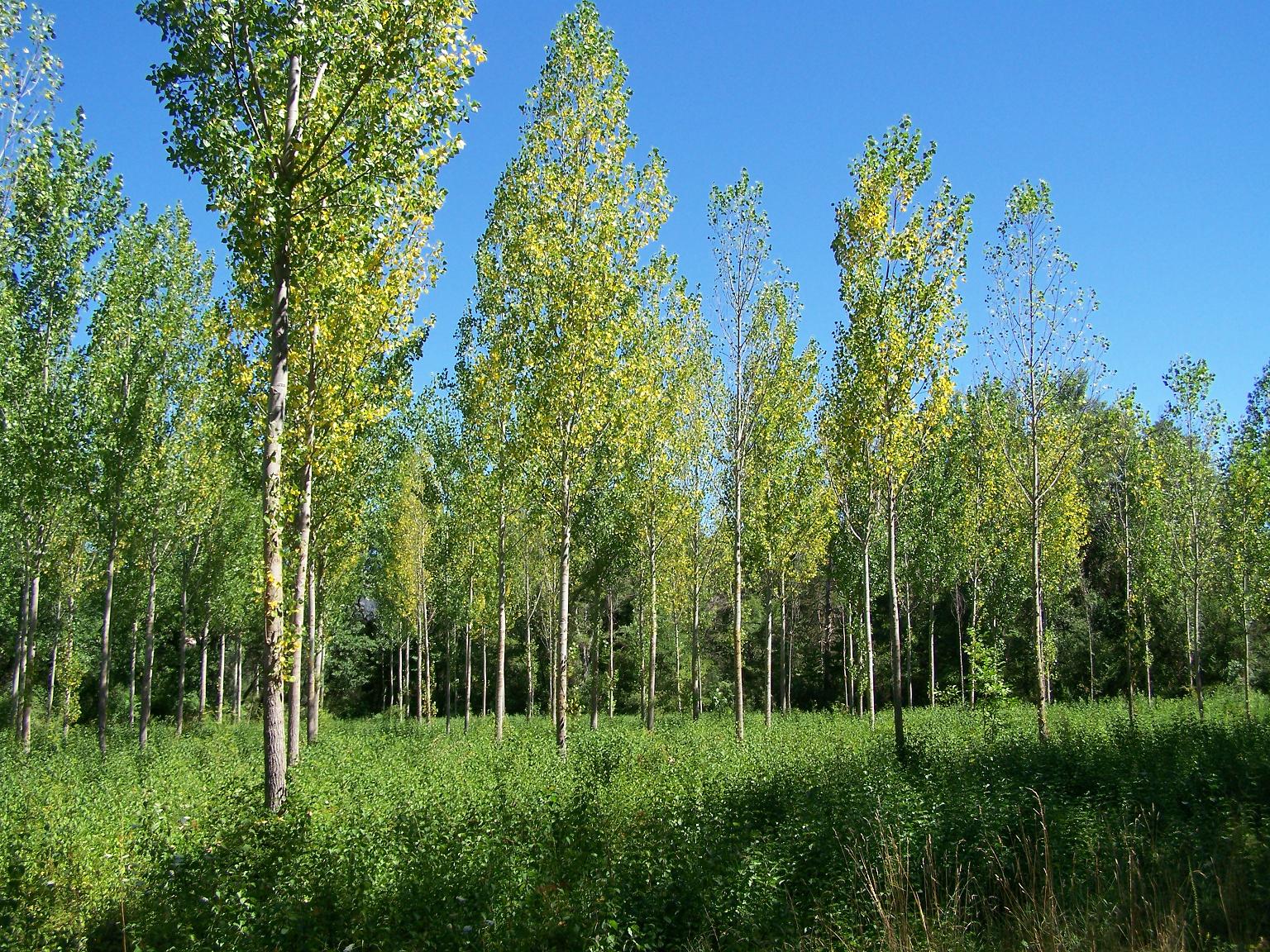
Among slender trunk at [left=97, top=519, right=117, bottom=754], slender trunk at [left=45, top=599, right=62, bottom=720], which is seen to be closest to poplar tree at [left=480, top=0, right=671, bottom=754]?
slender trunk at [left=97, top=519, right=117, bottom=754]

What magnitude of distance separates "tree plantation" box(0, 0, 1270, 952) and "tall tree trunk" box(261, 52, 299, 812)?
0.14 ft

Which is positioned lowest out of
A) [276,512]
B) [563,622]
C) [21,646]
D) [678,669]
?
[678,669]

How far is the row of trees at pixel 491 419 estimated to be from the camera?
812cm

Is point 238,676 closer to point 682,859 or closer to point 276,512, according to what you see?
point 276,512

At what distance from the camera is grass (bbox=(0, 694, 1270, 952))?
5.15 meters

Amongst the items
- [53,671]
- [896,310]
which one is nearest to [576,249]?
[896,310]

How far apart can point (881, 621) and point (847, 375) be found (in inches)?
1259

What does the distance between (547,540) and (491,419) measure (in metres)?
9.96

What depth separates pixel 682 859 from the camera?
255 inches

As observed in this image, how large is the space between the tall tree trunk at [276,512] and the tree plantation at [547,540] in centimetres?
4

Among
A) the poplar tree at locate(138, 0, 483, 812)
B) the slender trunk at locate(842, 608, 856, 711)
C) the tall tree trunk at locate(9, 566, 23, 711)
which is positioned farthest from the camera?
the slender trunk at locate(842, 608, 856, 711)

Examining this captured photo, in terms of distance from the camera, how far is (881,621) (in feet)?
140

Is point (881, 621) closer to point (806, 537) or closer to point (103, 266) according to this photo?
point (806, 537)

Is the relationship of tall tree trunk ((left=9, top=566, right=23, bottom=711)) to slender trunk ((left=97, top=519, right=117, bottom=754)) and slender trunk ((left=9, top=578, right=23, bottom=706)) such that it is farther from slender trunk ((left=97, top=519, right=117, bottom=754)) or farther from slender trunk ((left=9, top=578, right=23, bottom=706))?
slender trunk ((left=97, top=519, right=117, bottom=754))
